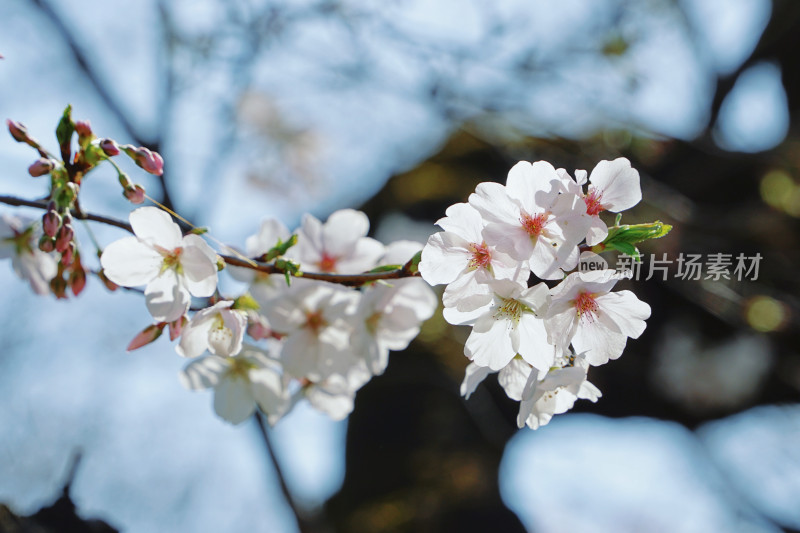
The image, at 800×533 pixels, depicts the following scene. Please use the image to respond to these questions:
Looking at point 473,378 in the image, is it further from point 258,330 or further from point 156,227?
point 156,227

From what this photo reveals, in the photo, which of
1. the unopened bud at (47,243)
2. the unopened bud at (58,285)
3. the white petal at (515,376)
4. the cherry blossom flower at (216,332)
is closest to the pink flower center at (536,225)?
the white petal at (515,376)

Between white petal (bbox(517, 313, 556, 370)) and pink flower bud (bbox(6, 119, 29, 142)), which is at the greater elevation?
pink flower bud (bbox(6, 119, 29, 142))

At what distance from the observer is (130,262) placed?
0.88 meters

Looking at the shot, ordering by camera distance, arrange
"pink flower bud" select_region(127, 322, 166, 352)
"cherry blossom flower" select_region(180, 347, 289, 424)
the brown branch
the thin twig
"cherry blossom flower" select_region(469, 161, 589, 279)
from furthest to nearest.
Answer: the thin twig < "cherry blossom flower" select_region(180, 347, 289, 424) < "pink flower bud" select_region(127, 322, 166, 352) < the brown branch < "cherry blossom flower" select_region(469, 161, 589, 279)

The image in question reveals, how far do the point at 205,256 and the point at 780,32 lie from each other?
2757 millimetres

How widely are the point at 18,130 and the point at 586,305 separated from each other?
2.64 feet

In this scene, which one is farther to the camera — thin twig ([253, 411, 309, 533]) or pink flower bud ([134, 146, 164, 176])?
thin twig ([253, 411, 309, 533])

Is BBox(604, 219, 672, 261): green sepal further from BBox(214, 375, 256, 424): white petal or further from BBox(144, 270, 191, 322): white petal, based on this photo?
BBox(214, 375, 256, 424): white petal

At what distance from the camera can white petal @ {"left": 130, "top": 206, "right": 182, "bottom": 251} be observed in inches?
32.8

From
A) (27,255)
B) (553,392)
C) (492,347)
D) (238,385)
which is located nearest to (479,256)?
(492,347)

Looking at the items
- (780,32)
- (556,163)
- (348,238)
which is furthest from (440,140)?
(348,238)

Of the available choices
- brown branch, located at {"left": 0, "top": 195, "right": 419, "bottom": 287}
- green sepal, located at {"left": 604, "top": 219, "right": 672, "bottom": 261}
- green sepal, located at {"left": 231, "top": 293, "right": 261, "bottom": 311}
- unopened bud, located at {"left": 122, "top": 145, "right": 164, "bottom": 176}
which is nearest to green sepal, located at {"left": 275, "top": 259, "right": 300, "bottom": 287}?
brown branch, located at {"left": 0, "top": 195, "right": 419, "bottom": 287}

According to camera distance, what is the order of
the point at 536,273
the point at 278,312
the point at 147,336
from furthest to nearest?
the point at 278,312 < the point at 147,336 < the point at 536,273

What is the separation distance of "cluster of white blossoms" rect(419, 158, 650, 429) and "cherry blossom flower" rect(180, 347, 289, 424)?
0.52 metres
